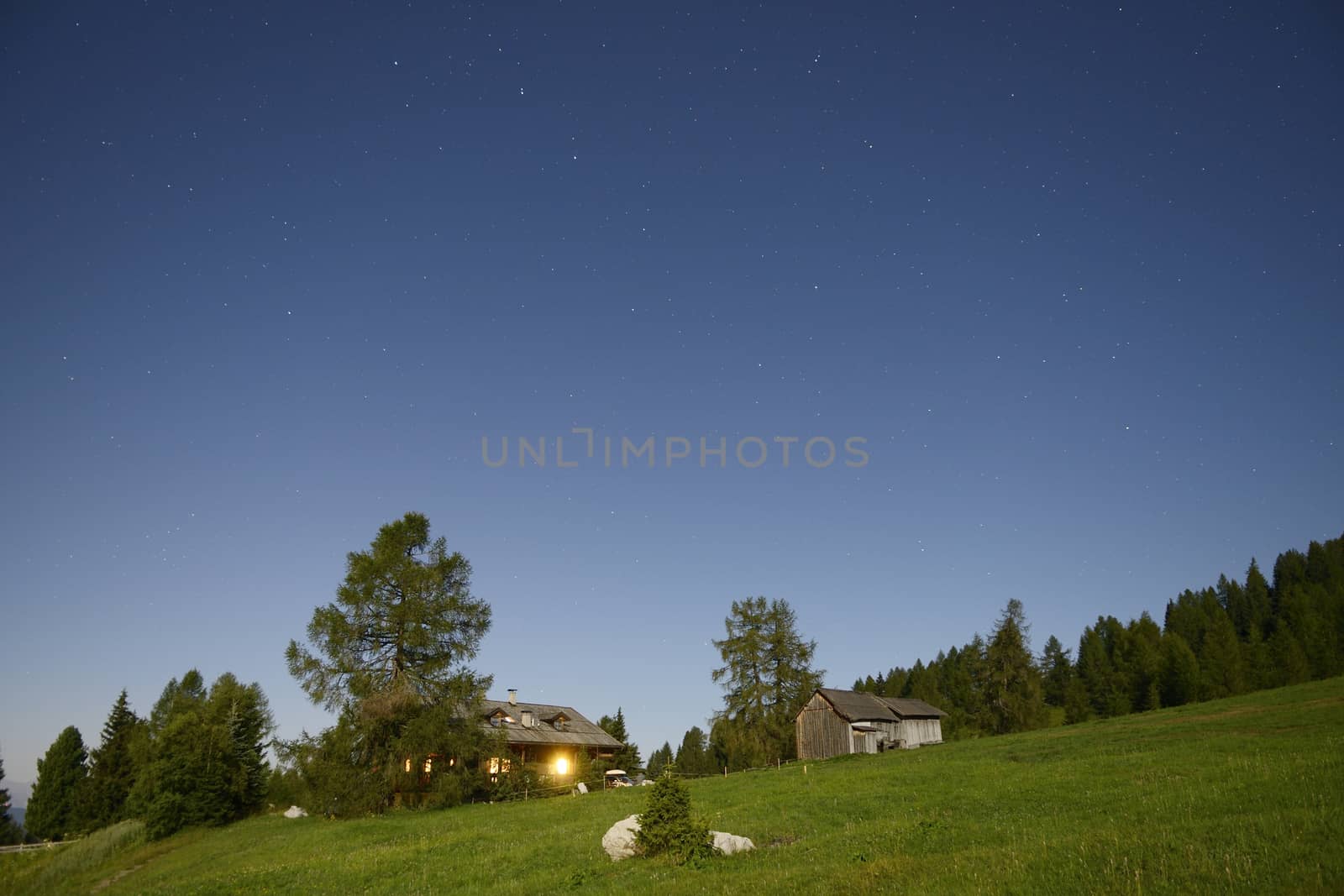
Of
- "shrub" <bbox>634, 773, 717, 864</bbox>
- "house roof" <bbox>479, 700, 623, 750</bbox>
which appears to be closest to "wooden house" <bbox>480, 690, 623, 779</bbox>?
"house roof" <bbox>479, 700, 623, 750</bbox>

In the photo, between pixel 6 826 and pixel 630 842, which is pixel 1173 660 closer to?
pixel 630 842

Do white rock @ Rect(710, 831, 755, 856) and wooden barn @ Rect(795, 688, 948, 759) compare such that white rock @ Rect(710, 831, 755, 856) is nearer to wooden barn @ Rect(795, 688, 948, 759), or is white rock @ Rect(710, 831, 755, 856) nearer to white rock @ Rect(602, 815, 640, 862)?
white rock @ Rect(602, 815, 640, 862)

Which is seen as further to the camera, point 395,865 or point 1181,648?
point 1181,648

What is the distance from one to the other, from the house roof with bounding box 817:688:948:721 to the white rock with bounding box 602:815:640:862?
49190mm

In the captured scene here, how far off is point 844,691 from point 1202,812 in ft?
185

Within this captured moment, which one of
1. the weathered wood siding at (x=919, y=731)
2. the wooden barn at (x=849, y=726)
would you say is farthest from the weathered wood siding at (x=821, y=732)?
the weathered wood siding at (x=919, y=731)

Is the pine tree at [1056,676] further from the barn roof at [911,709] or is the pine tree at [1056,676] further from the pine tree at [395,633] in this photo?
the pine tree at [395,633]

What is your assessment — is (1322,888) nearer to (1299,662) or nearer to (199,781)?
(199,781)

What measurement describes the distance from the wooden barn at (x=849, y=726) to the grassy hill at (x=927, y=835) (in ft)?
70.8

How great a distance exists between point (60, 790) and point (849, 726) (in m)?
74.3

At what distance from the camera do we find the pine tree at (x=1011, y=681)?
80.6 metres

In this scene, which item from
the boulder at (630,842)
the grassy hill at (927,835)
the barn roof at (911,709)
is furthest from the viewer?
the barn roof at (911,709)

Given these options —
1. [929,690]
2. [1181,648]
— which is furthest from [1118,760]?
[929,690]

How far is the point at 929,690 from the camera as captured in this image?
124 metres
